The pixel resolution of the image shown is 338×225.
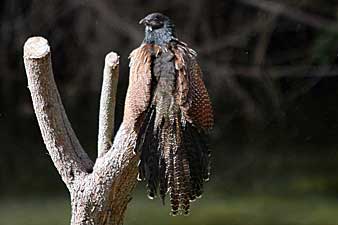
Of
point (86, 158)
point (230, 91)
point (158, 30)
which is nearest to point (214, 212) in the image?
point (230, 91)

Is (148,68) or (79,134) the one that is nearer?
(148,68)

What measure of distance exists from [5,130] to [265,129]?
138cm

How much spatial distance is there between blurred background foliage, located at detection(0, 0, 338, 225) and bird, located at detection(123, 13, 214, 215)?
249cm

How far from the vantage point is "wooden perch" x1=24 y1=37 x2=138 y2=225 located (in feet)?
5.44

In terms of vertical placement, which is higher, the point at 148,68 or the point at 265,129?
the point at 265,129

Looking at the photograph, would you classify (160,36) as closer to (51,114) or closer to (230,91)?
(51,114)

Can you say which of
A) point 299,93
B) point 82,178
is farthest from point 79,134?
point 82,178

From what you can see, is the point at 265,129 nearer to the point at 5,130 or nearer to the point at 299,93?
the point at 299,93

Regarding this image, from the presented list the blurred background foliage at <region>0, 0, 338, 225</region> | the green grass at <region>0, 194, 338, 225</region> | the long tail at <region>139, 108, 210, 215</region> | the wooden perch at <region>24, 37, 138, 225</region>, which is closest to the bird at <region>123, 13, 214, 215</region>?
the long tail at <region>139, 108, 210, 215</region>

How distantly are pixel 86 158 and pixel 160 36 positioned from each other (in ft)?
0.96

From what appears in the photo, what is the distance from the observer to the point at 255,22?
4.88m

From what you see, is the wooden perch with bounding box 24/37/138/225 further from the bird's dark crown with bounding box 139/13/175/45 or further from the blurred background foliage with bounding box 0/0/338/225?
the blurred background foliage with bounding box 0/0/338/225

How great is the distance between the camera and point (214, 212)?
404 centimetres

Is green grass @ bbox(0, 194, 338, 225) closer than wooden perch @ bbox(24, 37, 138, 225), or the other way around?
wooden perch @ bbox(24, 37, 138, 225)
